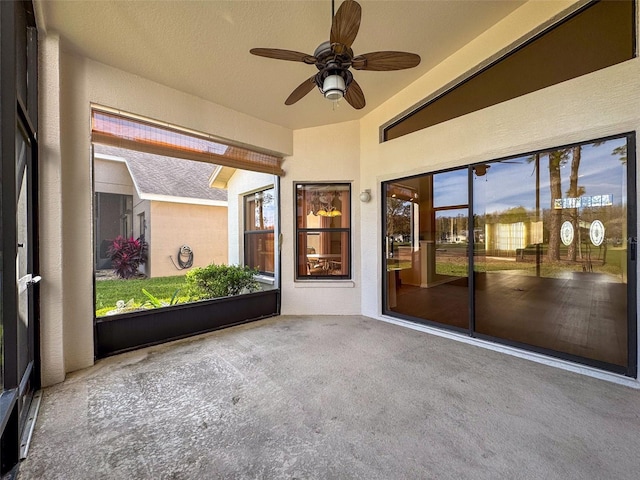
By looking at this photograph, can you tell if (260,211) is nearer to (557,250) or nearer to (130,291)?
(130,291)

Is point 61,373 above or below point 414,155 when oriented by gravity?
below

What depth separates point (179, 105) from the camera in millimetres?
3426

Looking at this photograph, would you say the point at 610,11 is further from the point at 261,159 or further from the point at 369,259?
the point at 261,159

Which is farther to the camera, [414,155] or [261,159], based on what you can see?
[261,159]

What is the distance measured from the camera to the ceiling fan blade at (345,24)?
1700 mm

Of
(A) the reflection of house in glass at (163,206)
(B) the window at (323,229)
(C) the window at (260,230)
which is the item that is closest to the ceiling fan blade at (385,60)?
(B) the window at (323,229)

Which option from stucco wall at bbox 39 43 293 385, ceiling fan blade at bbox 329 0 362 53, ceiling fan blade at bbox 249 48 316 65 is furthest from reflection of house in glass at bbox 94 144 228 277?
ceiling fan blade at bbox 329 0 362 53

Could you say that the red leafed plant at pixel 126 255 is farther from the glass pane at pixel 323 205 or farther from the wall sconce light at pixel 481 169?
the wall sconce light at pixel 481 169

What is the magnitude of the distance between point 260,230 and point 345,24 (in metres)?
4.43

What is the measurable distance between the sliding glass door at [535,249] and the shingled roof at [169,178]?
4.47 meters

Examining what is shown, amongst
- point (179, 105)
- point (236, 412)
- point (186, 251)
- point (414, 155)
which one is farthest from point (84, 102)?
point (186, 251)

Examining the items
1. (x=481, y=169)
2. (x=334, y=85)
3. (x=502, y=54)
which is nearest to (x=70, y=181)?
(x=334, y=85)

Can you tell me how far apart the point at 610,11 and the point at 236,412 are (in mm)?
4679

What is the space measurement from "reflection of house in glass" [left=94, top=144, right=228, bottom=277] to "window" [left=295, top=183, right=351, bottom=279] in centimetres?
280
